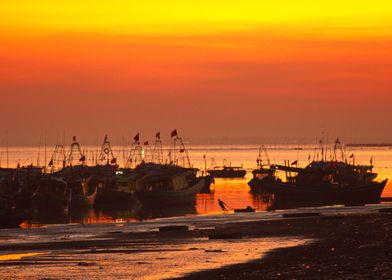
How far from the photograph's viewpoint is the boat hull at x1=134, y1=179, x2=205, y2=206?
90.4 m

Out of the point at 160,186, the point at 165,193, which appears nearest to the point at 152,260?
the point at 165,193

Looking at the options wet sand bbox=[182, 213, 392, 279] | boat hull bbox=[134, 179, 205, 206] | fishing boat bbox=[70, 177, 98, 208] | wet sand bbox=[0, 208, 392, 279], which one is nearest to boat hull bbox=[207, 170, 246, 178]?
boat hull bbox=[134, 179, 205, 206]

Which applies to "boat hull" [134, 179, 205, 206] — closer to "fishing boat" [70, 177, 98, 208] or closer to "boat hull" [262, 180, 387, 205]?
"fishing boat" [70, 177, 98, 208]

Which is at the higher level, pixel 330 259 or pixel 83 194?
pixel 83 194

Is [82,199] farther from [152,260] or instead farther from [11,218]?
[152,260]

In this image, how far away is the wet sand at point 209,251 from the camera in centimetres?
3038

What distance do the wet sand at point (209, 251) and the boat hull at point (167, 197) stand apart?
3501 cm

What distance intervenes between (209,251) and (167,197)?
54910mm

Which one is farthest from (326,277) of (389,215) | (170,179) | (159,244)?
(170,179)

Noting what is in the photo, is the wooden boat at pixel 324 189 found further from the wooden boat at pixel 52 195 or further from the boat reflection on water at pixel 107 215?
the wooden boat at pixel 52 195

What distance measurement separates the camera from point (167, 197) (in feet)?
302

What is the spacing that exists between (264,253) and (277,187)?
62.4 meters

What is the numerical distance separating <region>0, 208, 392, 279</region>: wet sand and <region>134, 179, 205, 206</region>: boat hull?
115 ft

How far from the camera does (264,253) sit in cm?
3644
